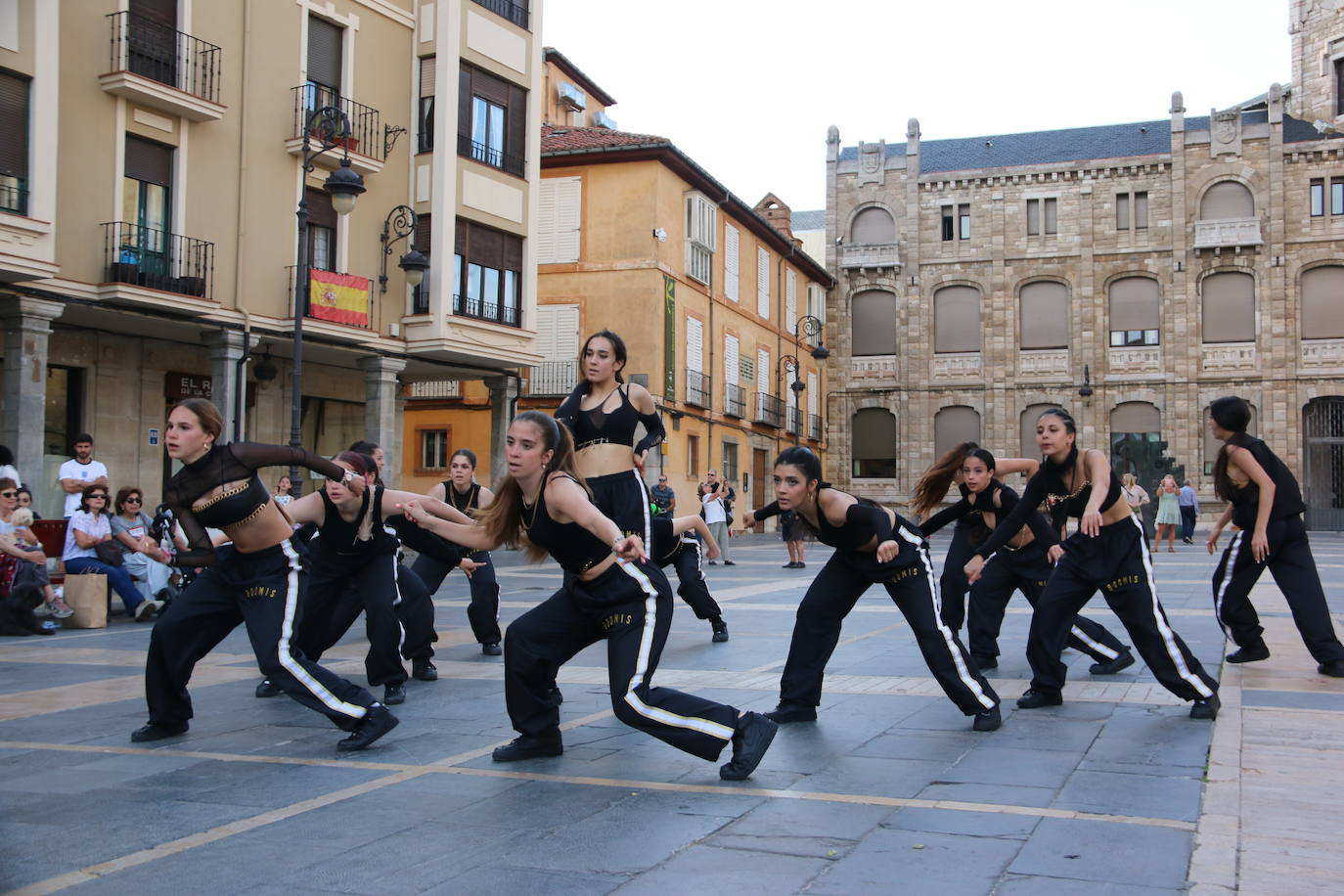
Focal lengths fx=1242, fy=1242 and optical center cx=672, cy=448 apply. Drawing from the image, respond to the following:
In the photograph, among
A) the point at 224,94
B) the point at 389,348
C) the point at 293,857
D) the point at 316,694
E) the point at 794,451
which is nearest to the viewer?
the point at 293,857

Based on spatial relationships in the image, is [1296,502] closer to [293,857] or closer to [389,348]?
[293,857]

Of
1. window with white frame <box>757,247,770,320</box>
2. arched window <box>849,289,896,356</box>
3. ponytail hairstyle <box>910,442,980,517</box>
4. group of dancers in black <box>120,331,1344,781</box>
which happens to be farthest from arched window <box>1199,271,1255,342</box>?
ponytail hairstyle <box>910,442,980,517</box>

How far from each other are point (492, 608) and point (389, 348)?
1597cm

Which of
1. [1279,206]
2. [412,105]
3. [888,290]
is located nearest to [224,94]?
Answer: [412,105]

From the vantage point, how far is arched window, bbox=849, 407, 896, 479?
51156mm

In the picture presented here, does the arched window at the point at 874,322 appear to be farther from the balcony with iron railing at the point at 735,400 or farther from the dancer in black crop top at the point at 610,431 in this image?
the dancer in black crop top at the point at 610,431

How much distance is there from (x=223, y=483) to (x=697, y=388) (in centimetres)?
3162

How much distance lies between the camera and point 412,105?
25359 millimetres

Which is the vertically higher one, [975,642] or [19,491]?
[19,491]

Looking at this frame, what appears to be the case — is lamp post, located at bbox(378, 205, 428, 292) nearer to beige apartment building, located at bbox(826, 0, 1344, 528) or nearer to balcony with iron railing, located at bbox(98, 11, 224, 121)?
balcony with iron railing, located at bbox(98, 11, 224, 121)

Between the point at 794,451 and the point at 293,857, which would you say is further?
the point at 794,451

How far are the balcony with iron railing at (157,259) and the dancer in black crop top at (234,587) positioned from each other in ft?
48.2

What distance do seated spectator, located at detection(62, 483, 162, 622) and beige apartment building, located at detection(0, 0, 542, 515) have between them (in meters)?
5.36

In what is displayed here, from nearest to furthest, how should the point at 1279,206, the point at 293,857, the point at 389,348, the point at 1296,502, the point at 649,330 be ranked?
the point at 293,857 < the point at 1296,502 < the point at 389,348 < the point at 649,330 < the point at 1279,206
